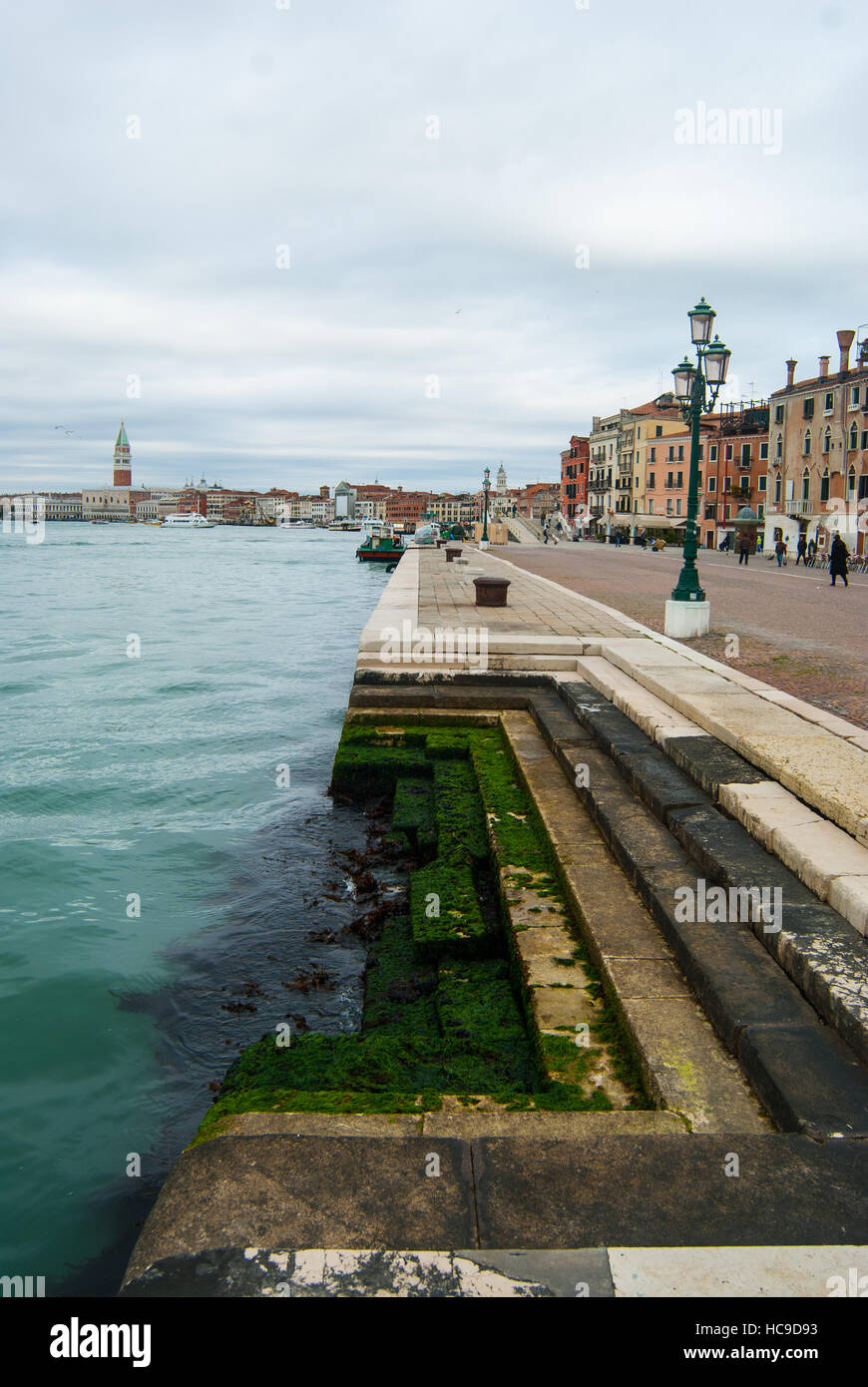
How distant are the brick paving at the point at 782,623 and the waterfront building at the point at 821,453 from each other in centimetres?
2102

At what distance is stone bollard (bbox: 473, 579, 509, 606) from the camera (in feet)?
48.3

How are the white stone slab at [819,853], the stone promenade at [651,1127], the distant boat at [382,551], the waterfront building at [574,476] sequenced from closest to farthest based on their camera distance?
the stone promenade at [651,1127] → the white stone slab at [819,853] → the distant boat at [382,551] → the waterfront building at [574,476]

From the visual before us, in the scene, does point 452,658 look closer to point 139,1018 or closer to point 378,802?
point 378,802

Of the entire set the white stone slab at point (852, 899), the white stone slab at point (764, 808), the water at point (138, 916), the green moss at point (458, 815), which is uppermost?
the white stone slab at point (764, 808)

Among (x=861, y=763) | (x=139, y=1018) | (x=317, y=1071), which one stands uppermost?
(x=861, y=763)

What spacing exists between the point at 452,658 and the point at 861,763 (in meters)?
5.08

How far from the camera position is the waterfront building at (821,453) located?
4494cm

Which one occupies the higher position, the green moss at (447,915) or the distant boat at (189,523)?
the distant boat at (189,523)

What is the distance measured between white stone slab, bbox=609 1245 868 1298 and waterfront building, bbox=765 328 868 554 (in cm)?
4532

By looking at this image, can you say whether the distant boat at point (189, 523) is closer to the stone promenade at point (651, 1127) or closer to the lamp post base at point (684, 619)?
the lamp post base at point (684, 619)

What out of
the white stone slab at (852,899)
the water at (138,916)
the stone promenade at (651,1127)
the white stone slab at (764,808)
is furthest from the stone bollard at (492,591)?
the white stone slab at (852,899)

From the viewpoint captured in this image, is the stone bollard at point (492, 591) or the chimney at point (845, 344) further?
the chimney at point (845, 344)
